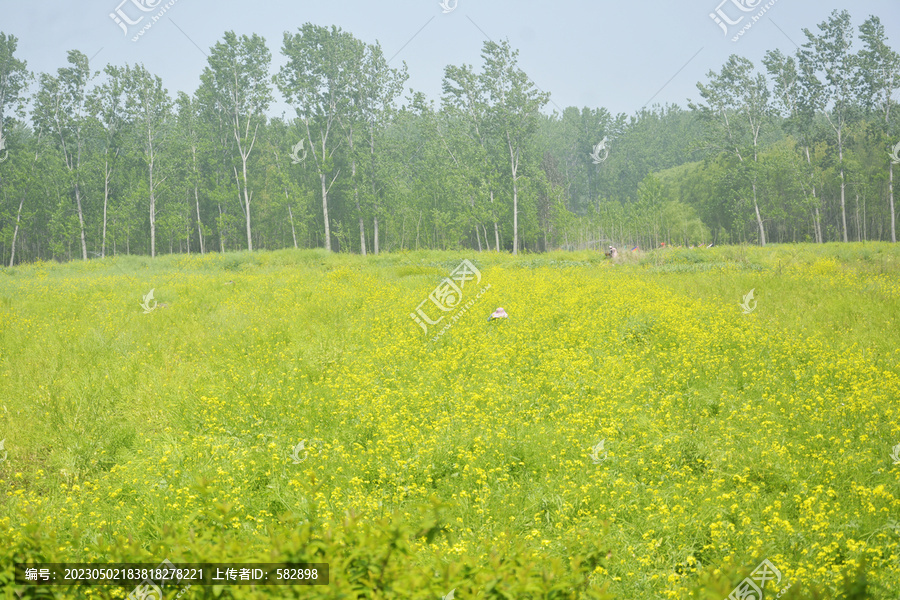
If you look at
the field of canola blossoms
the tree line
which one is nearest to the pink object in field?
the field of canola blossoms

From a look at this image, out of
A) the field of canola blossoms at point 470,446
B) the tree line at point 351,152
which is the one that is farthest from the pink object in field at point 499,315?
the tree line at point 351,152

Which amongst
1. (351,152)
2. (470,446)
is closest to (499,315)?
(470,446)

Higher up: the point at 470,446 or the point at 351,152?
the point at 351,152

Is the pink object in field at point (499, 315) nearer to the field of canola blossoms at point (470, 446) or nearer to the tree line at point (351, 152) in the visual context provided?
the field of canola blossoms at point (470, 446)

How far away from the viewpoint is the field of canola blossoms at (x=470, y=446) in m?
2.95

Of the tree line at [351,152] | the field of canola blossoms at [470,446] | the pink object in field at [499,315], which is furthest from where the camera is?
the tree line at [351,152]

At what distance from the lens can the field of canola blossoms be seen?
2.95 metres

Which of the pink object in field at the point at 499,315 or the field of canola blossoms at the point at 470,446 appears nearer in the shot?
the field of canola blossoms at the point at 470,446

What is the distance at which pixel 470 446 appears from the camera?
5.77 metres

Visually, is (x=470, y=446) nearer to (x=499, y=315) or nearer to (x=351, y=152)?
(x=499, y=315)

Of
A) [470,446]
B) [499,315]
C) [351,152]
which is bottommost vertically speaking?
[470,446]

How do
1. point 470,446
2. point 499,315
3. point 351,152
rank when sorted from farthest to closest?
1. point 351,152
2. point 499,315
3. point 470,446

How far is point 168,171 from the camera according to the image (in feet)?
139

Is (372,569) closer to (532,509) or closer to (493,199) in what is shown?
(532,509)
